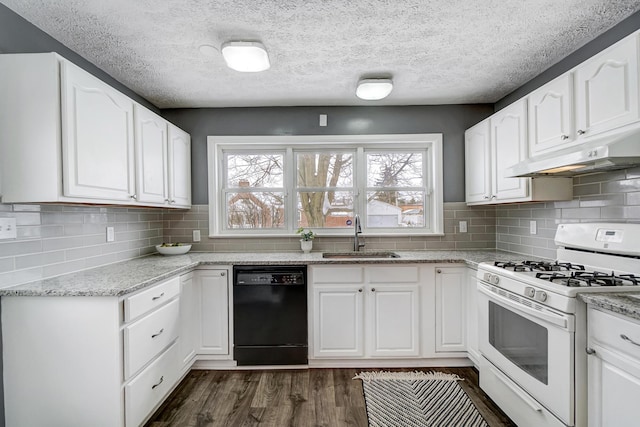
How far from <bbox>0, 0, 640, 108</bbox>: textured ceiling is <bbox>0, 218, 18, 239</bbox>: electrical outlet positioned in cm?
113

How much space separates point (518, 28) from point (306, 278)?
87.3 inches

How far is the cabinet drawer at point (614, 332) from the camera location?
123 centimetres

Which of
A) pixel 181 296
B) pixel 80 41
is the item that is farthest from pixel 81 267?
pixel 80 41

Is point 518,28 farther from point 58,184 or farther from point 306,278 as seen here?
point 58,184

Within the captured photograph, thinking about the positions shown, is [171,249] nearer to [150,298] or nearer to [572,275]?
[150,298]

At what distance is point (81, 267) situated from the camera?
2.11m

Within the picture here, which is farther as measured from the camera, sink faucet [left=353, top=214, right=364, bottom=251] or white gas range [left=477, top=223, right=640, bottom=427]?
sink faucet [left=353, top=214, right=364, bottom=251]

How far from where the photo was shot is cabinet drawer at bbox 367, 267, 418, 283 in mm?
2582

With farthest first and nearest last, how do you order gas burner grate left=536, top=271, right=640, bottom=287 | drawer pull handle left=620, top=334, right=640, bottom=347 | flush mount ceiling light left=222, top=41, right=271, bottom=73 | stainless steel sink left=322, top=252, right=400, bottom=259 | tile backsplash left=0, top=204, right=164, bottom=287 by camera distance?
stainless steel sink left=322, top=252, right=400, bottom=259 → flush mount ceiling light left=222, top=41, right=271, bottom=73 → tile backsplash left=0, top=204, right=164, bottom=287 → gas burner grate left=536, top=271, right=640, bottom=287 → drawer pull handle left=620, top=334, right=640, bottom=347

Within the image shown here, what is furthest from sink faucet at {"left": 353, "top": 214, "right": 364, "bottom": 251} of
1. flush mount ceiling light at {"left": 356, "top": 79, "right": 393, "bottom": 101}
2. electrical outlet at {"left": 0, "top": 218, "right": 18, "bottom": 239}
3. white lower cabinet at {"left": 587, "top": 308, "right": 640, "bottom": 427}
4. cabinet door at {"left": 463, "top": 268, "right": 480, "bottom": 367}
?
electrical outlet at {"left": 0, "top": 218, "right": 18, "bottom": 239}

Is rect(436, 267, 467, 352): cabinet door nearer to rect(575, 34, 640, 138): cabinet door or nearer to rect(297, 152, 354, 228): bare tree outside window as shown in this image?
rect(297, 152, 354, 228): bare tree outside window

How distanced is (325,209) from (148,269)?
171cm

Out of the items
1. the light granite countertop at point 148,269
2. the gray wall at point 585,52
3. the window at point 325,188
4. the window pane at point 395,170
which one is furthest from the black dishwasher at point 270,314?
the gray wall at point 585,52

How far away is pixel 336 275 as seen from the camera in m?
2.59
